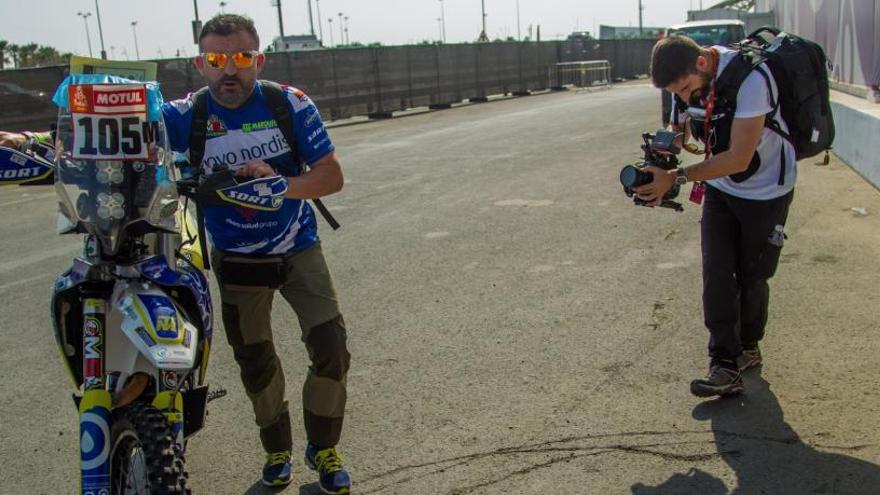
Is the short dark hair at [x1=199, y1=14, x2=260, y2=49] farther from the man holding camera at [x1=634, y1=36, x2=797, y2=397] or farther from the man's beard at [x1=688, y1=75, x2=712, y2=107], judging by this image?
the man's beard at [x1=688, y1=75, x2=712, y2=107]

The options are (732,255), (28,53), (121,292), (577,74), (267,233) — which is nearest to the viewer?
(121,292)

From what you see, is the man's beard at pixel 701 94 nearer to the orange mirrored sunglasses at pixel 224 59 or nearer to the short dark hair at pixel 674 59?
the short dark hair at pixel 674 59

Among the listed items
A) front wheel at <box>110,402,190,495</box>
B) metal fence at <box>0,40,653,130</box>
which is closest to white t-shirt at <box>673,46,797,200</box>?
front wheel at <box>110,402,190,495</box>

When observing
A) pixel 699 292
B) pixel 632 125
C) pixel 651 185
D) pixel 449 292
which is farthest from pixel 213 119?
pixel 632 125

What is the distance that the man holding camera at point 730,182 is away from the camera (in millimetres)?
3961

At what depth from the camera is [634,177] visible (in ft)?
13.1

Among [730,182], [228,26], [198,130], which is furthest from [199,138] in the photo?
[730,182]

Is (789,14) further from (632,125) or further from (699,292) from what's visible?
(699,292)

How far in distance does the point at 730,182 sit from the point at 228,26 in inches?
97.7

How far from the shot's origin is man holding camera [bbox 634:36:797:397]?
396 centimetres

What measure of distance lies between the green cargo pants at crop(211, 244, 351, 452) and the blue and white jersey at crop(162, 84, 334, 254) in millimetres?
134

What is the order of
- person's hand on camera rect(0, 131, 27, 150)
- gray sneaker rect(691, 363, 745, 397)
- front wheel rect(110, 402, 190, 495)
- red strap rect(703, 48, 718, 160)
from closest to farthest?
front wheel rect(110, 402, 190, 495)
person's hand on camera rect(0, 131, 27, 150)
red strap rect(703, 48, 718, 160)
gray sneaker rect(691, 363, 745, 397)

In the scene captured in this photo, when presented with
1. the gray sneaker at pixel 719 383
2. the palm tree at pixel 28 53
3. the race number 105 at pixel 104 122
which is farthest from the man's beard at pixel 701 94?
the palm tree at pixel 28 53

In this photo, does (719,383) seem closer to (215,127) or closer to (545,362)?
(545,362)
